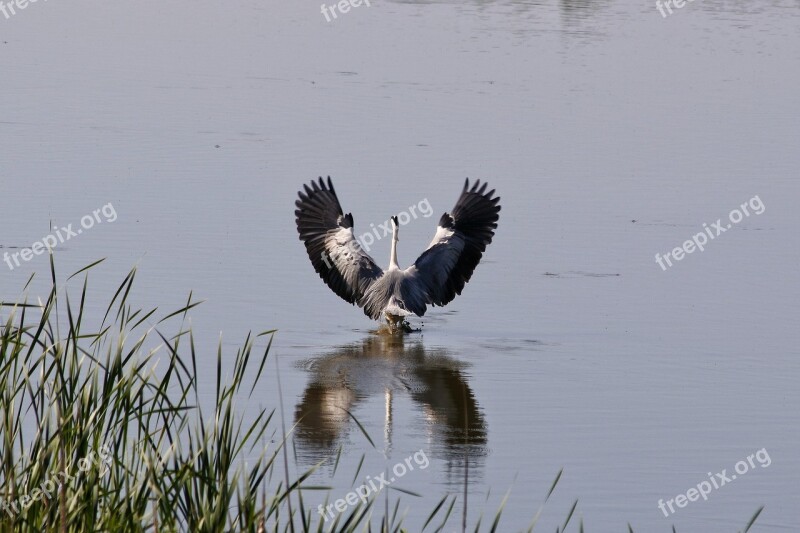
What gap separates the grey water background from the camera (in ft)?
30.7

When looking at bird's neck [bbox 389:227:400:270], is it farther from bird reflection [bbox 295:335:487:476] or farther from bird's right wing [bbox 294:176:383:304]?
bird reflection [bbox 295:335:487:476]

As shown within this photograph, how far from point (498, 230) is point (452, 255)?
2403 mm

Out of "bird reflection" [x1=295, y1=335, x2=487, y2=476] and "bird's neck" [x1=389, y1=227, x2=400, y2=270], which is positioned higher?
"bird's neck" [x1=389, y1=227, x2=400, y2=270]

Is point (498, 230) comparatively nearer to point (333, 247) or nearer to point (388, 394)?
point (333, 247)

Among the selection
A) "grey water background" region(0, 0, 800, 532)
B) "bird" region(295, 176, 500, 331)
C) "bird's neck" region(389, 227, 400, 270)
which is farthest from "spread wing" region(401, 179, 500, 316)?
"grey water background" region(0, 0, 800, 532)

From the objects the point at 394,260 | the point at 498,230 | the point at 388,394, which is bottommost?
the point at 388,394

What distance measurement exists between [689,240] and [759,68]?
40.7 feet

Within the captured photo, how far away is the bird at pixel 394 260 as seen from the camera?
40.5ft

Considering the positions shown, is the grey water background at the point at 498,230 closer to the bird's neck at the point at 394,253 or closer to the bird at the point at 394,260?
the bird at the point at 394,260

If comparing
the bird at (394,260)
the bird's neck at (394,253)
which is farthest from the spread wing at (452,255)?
the bird's neck at (394,253)

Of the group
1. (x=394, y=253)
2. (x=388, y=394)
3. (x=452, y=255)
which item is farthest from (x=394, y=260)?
(x=388, y=394)

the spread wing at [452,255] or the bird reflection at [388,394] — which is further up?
the spread wing at [452,255]

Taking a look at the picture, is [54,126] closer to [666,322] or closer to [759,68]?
[666,322]

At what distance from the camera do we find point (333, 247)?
42.4 ft
